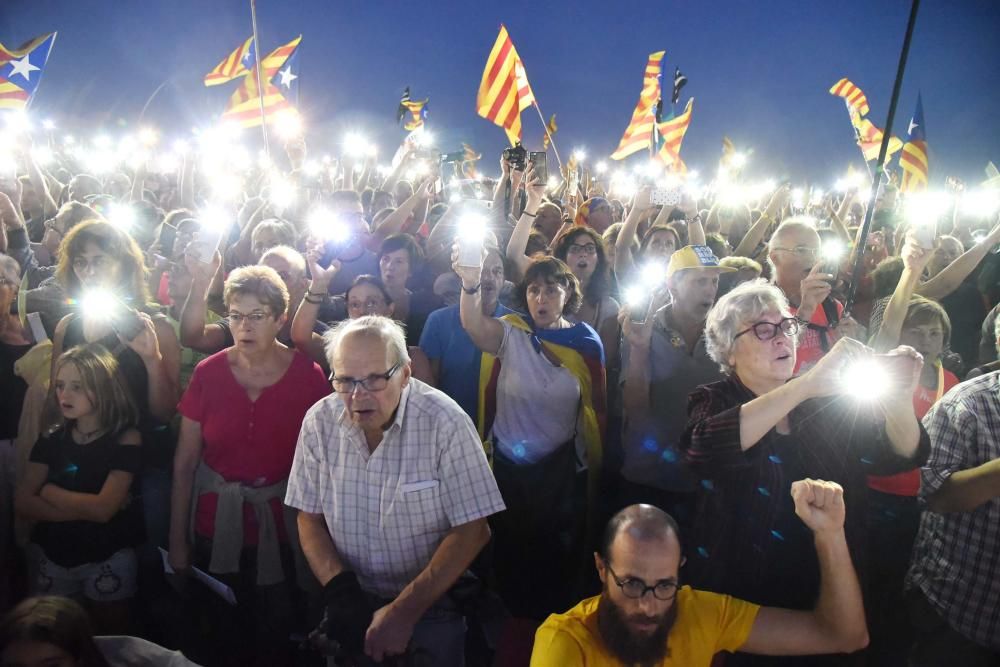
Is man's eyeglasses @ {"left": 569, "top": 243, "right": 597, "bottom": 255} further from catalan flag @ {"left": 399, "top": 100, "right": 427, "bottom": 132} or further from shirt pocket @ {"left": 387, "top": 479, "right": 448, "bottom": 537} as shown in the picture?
catalan flag @ {"left": 399, "top": 100, "right": 427, "bottom": 132}

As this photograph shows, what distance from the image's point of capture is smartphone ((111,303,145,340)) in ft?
9.48

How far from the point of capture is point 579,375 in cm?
320

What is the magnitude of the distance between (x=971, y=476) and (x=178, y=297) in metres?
4.09

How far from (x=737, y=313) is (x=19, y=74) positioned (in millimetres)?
8062

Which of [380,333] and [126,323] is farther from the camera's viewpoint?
[126,323]

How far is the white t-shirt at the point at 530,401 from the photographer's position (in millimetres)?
3096

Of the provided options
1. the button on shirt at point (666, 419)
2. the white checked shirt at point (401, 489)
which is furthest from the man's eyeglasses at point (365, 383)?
the button on shirt at point (666, 419)

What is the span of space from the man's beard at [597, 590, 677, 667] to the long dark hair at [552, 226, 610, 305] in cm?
282

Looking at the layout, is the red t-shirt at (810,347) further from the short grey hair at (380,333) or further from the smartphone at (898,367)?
the short grey hair at (380,333)

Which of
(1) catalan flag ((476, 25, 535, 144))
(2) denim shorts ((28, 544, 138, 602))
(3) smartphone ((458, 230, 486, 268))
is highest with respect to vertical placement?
(1) catalan flag ((476, 25, 535, 144))

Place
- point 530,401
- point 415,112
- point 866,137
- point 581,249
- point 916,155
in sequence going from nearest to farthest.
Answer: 1. point 530,401
2. point 581,249
3. point 916,155
4. point 866,137
5. point 415,112

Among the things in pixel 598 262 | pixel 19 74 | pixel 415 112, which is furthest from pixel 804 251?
pixel 19 74

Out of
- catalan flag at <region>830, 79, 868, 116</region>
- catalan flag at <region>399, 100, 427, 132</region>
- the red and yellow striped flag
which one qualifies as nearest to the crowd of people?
the red and yellow striped flag

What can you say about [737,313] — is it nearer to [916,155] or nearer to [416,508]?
[416,508]
